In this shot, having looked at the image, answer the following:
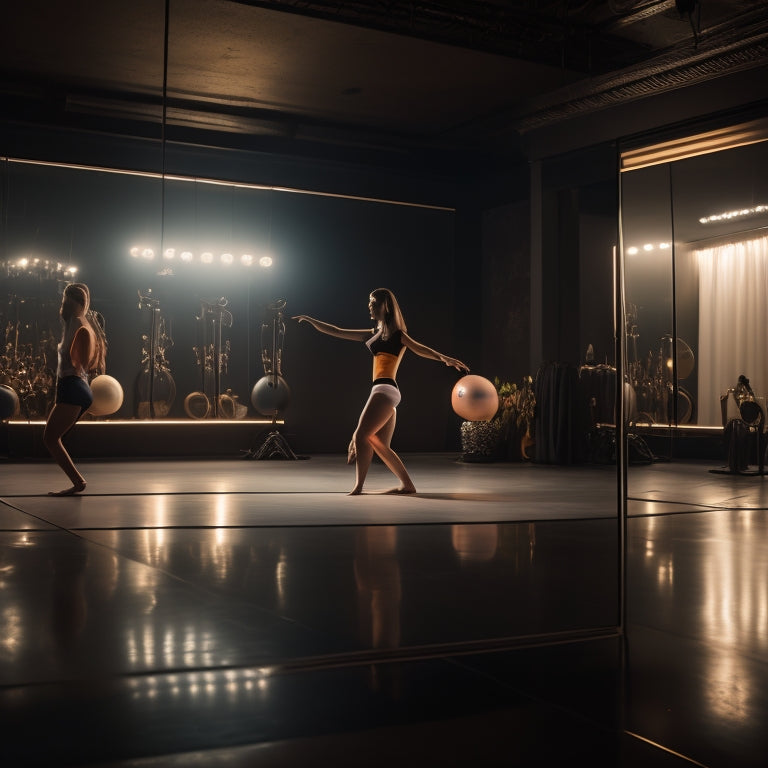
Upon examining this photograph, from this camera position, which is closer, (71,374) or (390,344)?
(71,374)

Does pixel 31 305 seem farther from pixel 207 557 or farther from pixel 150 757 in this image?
pixel 150 757

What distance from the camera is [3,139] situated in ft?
43.0

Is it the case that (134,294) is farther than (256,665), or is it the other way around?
(134,294)

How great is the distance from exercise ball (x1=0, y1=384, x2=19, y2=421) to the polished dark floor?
237 inches

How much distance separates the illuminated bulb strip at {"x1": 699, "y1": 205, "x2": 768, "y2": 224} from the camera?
13.4 metres

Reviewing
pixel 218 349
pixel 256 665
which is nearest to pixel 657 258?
pixel 218 349

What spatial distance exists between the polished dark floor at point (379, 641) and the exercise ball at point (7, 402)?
6.01 m

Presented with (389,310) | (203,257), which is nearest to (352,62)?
(203,257)

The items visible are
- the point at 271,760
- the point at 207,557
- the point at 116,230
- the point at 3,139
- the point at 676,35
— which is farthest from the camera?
the point at 116,230

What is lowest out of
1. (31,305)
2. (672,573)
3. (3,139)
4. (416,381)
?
(672,573)

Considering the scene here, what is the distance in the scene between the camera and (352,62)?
1145 centimetres

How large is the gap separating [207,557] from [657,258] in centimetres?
1140

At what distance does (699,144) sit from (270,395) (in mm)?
6271

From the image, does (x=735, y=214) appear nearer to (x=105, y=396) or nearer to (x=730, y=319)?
(x=730, y=319)
